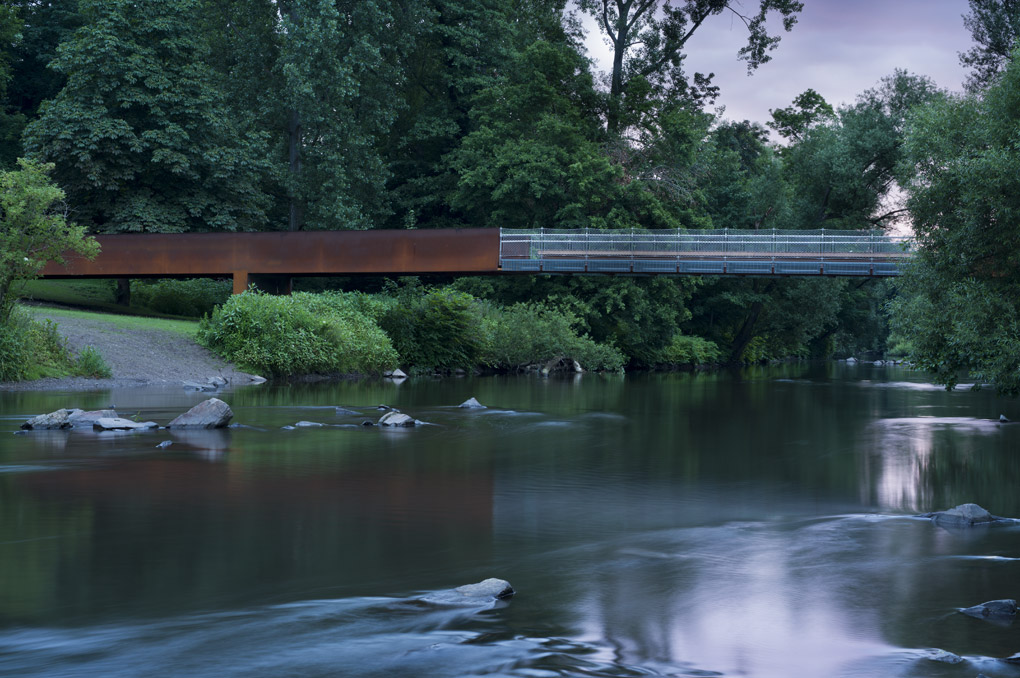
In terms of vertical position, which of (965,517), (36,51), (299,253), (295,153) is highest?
(36,51)

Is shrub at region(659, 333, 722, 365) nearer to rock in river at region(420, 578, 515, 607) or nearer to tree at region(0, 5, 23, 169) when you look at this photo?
tree at region(0, 5, 23, 169)

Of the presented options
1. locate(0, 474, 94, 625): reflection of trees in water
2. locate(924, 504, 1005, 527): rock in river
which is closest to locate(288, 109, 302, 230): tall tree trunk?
locate(0, 474, 94, 625): reflection of trees in water

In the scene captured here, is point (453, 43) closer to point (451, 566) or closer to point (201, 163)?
point (201, 163)

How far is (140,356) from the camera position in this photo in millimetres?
28297

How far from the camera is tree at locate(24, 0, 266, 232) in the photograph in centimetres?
4234

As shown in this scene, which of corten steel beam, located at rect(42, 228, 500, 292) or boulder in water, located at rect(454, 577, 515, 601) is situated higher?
corten steel beam, located at rect(42, 228, 500, 292)

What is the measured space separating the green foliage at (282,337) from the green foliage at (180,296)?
1410 centimetres

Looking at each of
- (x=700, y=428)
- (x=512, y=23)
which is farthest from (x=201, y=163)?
(x=700, y=428)

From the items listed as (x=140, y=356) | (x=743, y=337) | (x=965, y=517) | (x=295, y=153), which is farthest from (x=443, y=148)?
(x=965, y=517)

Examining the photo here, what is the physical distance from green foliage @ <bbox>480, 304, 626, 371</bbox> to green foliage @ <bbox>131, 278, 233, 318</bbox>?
14067 millimetres

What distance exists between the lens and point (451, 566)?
744 cm

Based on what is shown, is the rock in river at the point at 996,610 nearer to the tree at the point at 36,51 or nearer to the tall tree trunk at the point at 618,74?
the tall tree trunk at the point at 618,74

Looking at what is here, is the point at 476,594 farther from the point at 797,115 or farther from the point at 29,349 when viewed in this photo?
the point at 797,115

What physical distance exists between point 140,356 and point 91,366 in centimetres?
268
